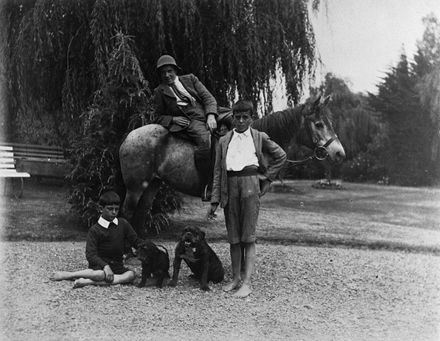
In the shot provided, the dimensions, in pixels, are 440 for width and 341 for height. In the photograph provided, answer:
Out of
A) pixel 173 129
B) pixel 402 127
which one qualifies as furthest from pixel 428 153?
pixel 173 129

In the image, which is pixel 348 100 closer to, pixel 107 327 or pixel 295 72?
pixel 295 72

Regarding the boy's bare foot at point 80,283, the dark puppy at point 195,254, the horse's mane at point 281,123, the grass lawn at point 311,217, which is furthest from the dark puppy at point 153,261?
the grass lawn at point 311,217

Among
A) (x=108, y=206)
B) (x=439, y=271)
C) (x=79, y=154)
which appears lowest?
(x=439, y=271)

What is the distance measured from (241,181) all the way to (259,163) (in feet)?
0.82

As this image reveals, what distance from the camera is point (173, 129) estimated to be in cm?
579

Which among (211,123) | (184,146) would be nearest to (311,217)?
(184,146)

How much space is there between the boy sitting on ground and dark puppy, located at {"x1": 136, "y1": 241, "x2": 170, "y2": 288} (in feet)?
0.43

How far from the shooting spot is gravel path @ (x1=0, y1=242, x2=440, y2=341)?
3705 mm

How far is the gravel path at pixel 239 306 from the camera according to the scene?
3.71 metres

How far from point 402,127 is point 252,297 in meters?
10.5

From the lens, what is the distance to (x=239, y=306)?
14.6 feet

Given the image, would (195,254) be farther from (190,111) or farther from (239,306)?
(190,111)

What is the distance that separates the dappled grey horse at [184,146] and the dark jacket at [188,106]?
0.17 m

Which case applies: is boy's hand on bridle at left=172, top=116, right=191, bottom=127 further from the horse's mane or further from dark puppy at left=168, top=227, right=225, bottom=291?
dark puppy at left=168, top=227, right=225, bottom=291
